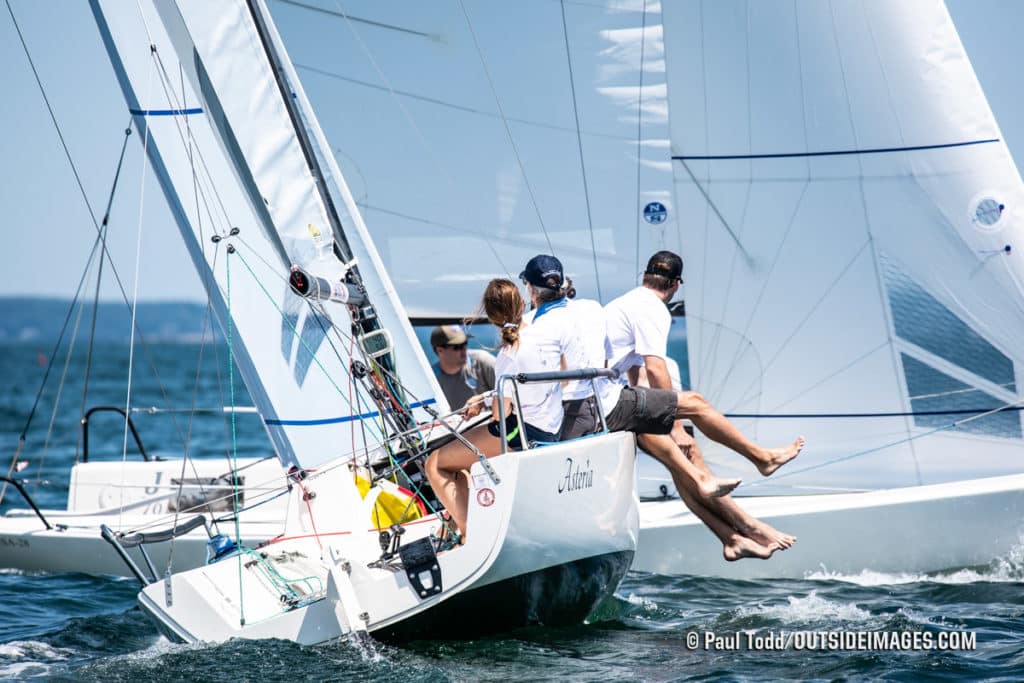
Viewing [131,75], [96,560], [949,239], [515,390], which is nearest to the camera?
[515,390]

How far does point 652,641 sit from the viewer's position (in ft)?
17.6

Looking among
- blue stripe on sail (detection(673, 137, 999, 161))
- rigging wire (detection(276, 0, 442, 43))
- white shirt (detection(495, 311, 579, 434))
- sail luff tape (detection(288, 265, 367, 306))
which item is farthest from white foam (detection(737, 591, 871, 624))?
rigging wire (detection(276, 0, 442, 43))

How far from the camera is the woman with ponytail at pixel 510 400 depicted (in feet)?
16.4

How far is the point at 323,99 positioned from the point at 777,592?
3.98m

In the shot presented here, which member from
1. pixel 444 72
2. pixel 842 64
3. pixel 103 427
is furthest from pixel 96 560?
pixel 103 427

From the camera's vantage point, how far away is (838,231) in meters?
Result: 7.27

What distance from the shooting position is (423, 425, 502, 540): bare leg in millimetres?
5070

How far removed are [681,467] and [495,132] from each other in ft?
9.92

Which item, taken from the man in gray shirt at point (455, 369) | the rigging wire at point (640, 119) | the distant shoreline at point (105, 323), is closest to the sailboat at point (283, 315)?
the man in gray shirt at point (455, 369)

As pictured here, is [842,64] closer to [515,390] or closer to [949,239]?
[949,239]

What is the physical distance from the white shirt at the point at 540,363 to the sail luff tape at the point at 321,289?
1191 millimetres

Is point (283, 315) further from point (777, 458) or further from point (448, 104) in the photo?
point (777, 458)

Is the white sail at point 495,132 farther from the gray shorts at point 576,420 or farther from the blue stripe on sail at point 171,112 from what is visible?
the gray shorts at point 576,420

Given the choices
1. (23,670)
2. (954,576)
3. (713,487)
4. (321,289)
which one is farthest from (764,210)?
(23,670)
